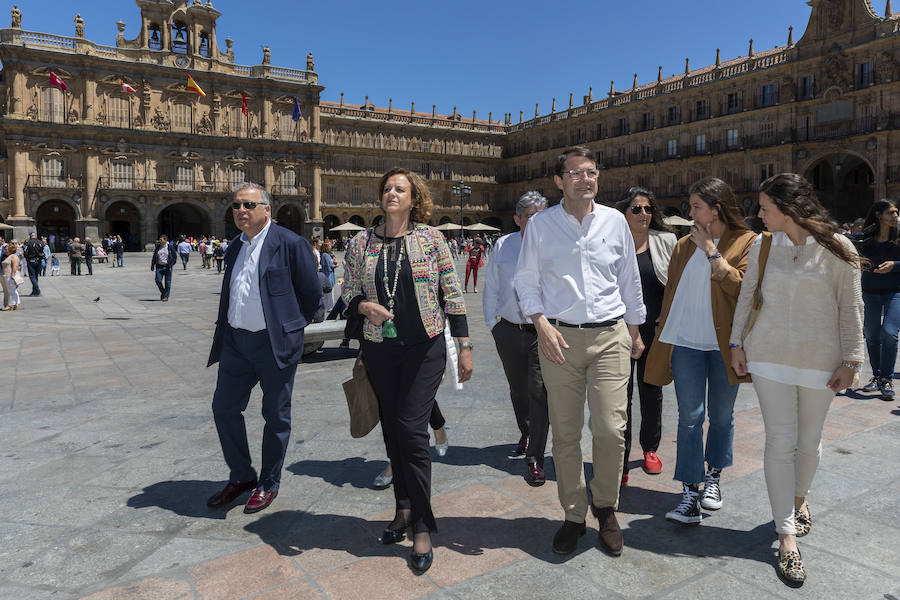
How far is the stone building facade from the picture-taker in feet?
104

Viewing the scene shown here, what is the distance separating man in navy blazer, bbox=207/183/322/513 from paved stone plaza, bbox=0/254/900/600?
0.23 meters

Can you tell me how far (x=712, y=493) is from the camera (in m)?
3.27

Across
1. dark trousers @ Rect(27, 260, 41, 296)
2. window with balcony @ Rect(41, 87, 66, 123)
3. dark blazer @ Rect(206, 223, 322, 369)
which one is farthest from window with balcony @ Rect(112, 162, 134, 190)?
dark blazer @ Rect(206, 223, 322, 369)

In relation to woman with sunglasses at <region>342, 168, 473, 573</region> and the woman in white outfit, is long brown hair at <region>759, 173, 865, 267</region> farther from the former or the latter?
woman with sunglasses at <region>342, 168, 473, 573</region>

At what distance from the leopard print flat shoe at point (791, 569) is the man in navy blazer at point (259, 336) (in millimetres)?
2325

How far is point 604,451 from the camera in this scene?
286cm

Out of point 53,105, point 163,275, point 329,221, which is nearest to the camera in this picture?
point 163,275

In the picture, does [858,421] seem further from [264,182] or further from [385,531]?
[264,182]

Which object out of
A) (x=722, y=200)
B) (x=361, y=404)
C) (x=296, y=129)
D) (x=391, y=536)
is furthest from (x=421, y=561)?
(x=296, y=129)

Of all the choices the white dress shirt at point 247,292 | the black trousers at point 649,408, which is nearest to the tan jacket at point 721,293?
the black trousers at point 649,408

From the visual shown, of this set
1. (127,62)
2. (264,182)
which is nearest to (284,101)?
(264,182)

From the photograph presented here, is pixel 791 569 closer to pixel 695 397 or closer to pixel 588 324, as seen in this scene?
pixel 695 397

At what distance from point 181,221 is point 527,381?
45.6 m

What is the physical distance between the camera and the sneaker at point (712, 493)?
10.6 feet
